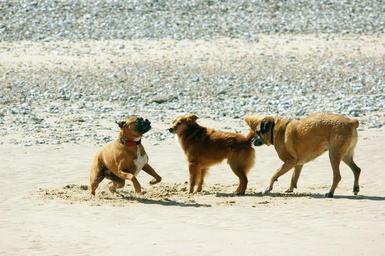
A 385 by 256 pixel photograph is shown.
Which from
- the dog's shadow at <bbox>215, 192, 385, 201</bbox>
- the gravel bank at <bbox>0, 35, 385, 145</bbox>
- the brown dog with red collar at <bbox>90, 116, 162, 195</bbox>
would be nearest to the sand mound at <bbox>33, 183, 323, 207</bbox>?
the dog's shadow at <bbox>215, 192, 385, 201</bbox>

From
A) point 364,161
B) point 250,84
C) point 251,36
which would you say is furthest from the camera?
point 251,36

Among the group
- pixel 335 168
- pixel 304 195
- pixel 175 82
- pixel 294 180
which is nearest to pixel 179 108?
pixel 175 82

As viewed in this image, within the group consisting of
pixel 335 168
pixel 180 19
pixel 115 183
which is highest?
pixel 180 19

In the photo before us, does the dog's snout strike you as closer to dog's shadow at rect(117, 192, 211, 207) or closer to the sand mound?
the sand mound

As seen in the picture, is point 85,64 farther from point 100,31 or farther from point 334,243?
point 334,243

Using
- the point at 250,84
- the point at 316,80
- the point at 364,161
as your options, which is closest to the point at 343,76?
the point at 316,80

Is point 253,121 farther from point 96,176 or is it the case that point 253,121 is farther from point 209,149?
point 96,176

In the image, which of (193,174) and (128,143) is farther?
(193,174)

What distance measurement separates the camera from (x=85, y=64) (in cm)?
2727

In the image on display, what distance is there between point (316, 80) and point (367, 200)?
12.2m

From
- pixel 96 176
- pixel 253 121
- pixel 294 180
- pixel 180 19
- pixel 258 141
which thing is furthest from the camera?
pixel 180 19

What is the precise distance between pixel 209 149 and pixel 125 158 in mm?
1266

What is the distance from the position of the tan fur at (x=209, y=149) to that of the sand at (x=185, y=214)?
0.95 ft

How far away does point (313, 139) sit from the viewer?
1441 cm
